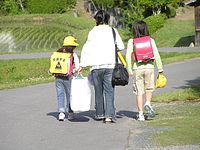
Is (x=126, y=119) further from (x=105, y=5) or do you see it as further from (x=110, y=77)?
(x=105, y=5)

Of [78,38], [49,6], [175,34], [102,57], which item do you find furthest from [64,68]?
[49,6]

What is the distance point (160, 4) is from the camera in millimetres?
47531

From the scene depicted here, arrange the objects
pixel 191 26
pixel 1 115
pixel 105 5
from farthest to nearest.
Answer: pixel 105 5 → pixel 191 26 → pixel 1 115

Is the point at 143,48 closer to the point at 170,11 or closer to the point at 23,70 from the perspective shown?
the point at 23,70

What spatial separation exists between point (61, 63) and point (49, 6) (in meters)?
68.8

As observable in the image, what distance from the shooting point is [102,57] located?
9.17 metres

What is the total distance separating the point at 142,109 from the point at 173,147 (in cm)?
247

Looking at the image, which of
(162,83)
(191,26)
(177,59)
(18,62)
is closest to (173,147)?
(162,83)

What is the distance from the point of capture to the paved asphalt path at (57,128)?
25.1 feet

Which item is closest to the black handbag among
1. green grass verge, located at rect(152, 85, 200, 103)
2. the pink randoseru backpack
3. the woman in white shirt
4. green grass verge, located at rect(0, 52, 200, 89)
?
the woman in white shirt

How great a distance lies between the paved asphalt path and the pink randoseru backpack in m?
1.17

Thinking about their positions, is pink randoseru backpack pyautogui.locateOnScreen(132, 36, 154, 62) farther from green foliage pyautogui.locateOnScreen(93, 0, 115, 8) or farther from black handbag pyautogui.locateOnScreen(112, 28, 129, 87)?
green foliage pyautogui.locateOnScreen(93, 0, 115, 8)

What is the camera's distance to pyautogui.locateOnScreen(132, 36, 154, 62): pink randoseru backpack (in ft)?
29.5

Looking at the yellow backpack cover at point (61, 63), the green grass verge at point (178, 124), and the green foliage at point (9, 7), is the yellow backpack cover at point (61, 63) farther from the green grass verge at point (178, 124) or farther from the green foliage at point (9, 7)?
the green foliage at point (9, 7)
